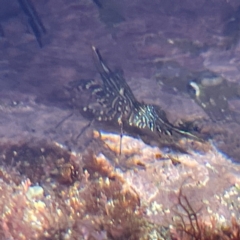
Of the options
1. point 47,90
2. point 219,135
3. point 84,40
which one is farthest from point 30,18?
point 219,135

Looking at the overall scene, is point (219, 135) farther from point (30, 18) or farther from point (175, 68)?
point (30, 18)

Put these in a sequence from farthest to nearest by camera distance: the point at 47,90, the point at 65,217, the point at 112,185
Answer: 1. the point at 47,90
2. the point at 112,185
3. the point at 65,217

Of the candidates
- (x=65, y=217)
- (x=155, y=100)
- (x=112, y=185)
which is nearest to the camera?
(x=65, y=217)

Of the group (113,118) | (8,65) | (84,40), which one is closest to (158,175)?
(113,118)

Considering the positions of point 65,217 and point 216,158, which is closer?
point 65,217

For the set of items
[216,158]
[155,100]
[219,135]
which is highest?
[216,158]

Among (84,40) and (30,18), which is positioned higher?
(30,18)
